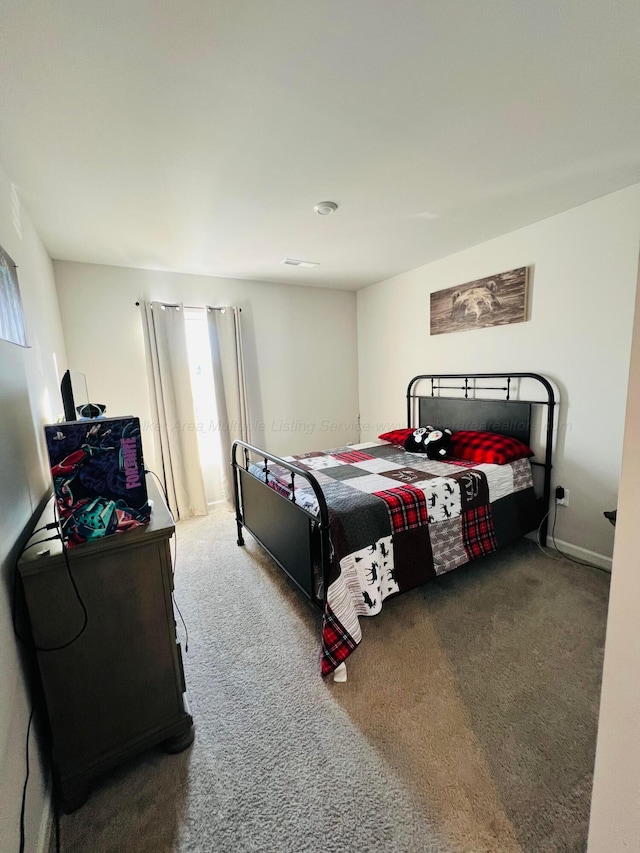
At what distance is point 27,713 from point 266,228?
8.87 feet

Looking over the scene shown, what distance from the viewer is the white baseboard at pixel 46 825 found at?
Result: 3.38 feet

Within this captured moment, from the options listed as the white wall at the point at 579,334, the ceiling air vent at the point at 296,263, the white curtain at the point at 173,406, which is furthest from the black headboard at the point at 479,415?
the white curtain at the point at 173,406

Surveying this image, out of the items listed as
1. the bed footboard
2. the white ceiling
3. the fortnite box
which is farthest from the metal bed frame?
the white ceiling

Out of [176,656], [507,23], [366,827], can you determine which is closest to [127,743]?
[176,656]

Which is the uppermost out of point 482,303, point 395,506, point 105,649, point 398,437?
point 482,303

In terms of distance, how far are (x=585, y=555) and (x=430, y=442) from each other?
134 cm

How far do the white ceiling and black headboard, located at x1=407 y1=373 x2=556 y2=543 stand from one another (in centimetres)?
123

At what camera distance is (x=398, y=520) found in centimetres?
193

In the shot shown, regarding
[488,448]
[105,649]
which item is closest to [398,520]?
[488,448]

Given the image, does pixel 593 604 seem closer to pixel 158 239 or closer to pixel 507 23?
pixel 507 23

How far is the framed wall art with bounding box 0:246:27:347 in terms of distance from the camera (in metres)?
1.31

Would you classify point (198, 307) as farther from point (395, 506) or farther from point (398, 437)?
point (395, 506)

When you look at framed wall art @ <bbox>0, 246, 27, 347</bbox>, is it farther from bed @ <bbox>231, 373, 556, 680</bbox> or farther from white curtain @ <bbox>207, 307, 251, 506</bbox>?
white curtain @ <bbox>207, 307, 251, 506</bbox>

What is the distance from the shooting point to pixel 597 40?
1.12 metres
